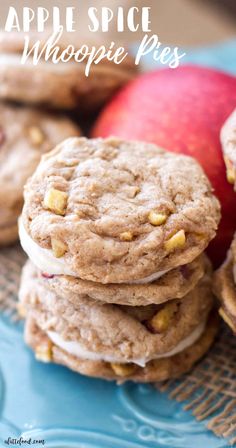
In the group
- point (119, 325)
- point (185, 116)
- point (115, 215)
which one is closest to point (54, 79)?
point (185, 116)

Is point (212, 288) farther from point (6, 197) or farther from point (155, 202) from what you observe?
point (6, 197)

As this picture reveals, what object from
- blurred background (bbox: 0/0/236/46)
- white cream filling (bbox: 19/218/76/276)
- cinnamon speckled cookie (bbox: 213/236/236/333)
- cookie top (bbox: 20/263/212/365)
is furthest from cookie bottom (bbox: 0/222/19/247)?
blurred background (bbox: 0/0/236/46)

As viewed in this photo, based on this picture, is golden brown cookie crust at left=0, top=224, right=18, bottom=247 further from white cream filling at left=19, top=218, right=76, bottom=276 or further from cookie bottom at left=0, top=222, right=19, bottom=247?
white cream filling at left=19, top=218, right=76, bottom=276

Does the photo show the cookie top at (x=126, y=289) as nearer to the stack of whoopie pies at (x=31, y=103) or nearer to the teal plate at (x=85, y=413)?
the teal plate at (x=85, y=413)

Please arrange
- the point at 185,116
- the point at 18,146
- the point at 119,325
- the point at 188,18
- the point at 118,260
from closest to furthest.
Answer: the point at 118,260, the point at 119,325, the point at 185,116, the point at 18,146, the point at 188,18

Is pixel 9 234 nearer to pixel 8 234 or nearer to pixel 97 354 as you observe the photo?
pixel 8 234
